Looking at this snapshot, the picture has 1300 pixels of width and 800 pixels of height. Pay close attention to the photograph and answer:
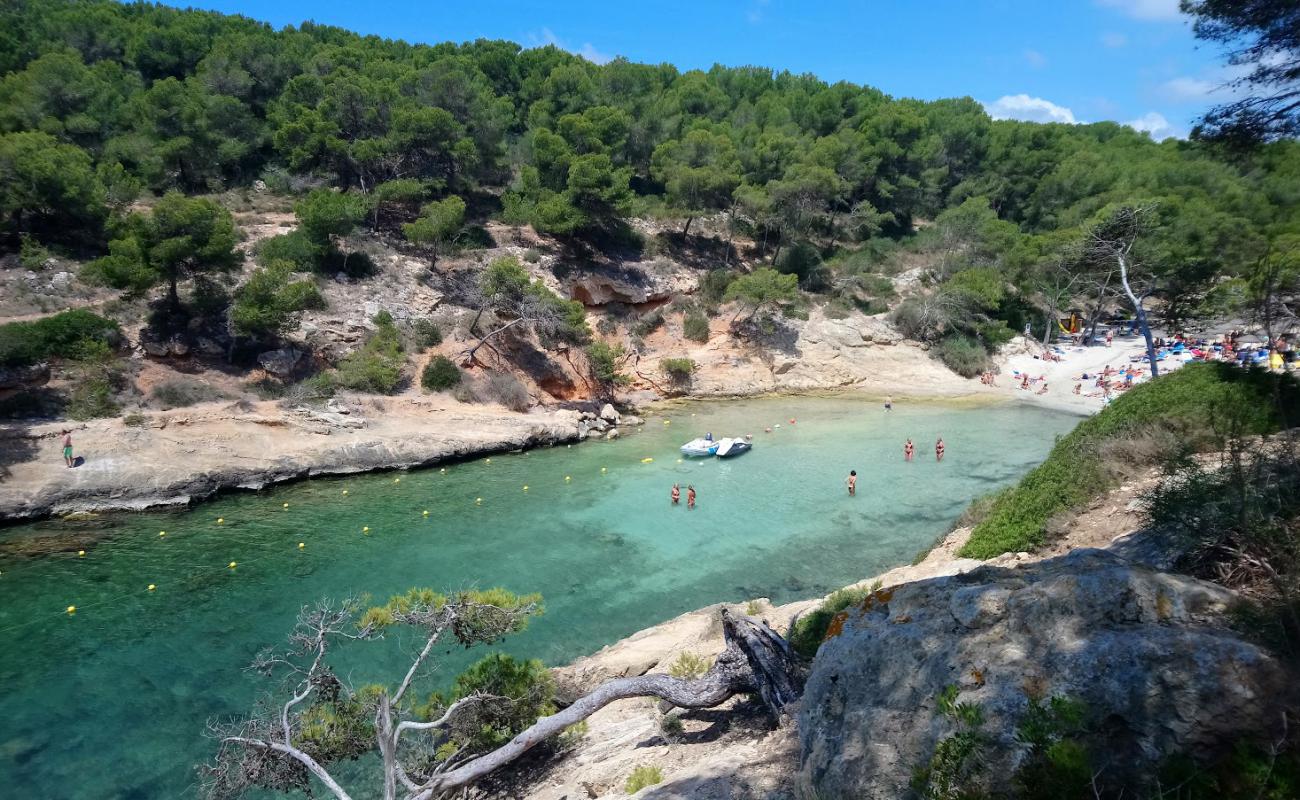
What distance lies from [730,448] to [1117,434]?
14.0m

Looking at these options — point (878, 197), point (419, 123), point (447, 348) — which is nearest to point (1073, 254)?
point (878, 197)

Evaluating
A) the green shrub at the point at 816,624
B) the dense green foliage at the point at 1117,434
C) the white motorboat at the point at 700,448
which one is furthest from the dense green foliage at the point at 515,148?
the green shrub at the point at 816,624

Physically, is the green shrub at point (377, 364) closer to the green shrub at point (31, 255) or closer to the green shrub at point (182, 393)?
the green shrub at point (182, 393)

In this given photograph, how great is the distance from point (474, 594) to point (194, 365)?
76.2ft

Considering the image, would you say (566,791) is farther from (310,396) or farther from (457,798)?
(310,396)

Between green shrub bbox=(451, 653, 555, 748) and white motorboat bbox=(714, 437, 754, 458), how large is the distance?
1621 centimetres

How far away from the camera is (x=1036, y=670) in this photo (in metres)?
4.09

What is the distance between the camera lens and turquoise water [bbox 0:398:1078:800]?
11297 millimetres

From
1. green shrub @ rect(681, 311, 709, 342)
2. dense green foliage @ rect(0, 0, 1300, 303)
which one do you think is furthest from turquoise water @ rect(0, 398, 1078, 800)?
dense green foliage @ rect(0, 0, 1300, 303)

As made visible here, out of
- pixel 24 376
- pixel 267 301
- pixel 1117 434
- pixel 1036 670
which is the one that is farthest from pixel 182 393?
pixel 1117 434

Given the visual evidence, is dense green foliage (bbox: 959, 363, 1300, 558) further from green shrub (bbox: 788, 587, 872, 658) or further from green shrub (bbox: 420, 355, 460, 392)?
green shrub (bbox: 420, 355, 460, 392)

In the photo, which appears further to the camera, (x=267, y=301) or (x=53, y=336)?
(x=267, y=301)

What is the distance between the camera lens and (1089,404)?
31.4 metres

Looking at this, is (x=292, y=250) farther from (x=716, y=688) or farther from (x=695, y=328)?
(x=716, y=688)
